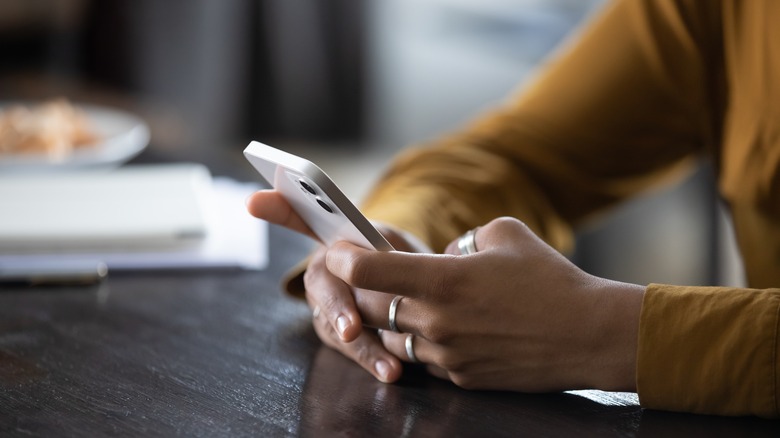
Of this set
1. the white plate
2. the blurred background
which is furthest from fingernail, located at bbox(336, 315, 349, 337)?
the blurred background

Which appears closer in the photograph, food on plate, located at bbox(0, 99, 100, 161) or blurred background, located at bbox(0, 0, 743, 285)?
food on plate, located at bbox(0, 99, 100, 161)

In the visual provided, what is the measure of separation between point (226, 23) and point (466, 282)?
3144mm

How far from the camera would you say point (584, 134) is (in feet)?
3.77

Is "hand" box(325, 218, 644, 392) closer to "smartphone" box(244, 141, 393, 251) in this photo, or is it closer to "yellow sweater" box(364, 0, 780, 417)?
"smartphone" box(244, 141, 393, 251)

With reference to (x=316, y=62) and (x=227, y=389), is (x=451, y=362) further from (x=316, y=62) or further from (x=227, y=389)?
(x=316, y=62)

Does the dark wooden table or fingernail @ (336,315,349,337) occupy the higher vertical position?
fingernail @ (336,315,349,337)

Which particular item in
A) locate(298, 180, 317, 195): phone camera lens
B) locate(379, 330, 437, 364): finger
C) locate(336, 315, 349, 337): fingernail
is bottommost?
locate(379, 330, 437, 364): finger

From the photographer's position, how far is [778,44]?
94 centimetres

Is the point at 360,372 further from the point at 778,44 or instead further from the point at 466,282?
the point at 778,44

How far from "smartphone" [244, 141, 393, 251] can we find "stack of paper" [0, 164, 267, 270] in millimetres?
268

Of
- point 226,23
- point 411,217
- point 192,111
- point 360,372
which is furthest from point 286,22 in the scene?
point 360,372

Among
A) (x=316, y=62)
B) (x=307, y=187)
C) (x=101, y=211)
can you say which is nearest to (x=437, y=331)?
(x=307, y=187)

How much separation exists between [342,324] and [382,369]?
43 millimetres

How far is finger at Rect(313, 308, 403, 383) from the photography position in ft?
2.24
